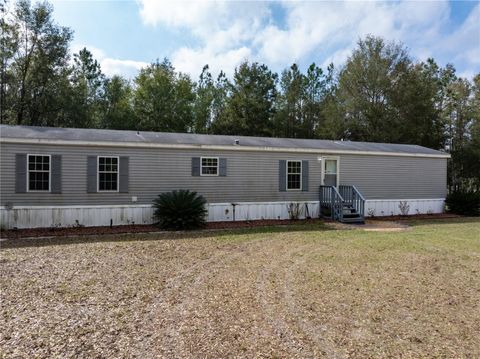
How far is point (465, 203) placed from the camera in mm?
15008

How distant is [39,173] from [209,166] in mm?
5083

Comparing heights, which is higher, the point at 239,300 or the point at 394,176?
the point at 394,176

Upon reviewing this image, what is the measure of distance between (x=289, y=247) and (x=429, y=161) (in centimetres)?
1031

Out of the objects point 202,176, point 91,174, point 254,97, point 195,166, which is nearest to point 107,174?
point 91,174

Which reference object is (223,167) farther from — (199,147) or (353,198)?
(353,198)

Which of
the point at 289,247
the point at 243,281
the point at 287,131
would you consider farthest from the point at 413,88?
the point at 243,281

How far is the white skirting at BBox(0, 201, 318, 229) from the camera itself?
990cm

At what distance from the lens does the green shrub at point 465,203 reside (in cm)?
1496

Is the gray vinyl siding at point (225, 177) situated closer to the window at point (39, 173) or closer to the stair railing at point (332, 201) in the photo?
the window at point (39, 173)

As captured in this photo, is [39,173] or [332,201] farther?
[332,201]

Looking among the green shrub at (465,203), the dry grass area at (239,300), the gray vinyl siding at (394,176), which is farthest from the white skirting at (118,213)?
the green shrub at (465,203)

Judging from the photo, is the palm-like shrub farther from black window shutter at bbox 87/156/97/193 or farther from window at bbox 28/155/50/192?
window at bbox 28/155/50/192

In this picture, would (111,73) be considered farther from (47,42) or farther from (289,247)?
(289,247)

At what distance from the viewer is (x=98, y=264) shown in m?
6.23
